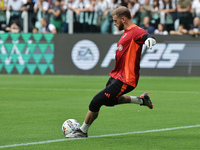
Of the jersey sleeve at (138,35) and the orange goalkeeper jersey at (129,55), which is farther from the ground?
the jersey sleeve at (138,35)

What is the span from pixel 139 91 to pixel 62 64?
283 inches

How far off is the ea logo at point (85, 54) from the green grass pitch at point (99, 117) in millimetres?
3496

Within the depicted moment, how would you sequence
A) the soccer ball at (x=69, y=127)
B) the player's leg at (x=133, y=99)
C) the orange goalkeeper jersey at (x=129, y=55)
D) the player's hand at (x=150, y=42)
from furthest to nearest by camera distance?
the player's leg at (x=133, y=99)
the soccer ball at (x=69, y=127)
the orange goalkeeper jersey at (x=129, y=55)
the player's hand at (x=150, y=42)

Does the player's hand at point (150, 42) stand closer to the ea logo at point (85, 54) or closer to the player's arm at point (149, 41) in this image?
the player's arm at point (149, 41)

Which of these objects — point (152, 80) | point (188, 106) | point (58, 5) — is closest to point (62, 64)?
point (58, 5)

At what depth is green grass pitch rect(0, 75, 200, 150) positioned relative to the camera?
808cm

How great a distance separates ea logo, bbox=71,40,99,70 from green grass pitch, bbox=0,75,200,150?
3496 mm

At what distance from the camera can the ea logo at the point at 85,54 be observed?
77.0 ft

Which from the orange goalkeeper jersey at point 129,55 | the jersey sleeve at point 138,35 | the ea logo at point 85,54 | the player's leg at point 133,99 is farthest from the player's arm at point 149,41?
the ea logo at point 85,54

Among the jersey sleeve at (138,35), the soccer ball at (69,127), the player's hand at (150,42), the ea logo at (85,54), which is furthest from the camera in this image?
the ea logo at (85,54)

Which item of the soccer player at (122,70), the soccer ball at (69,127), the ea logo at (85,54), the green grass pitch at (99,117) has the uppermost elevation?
the soccer player at (122,70)

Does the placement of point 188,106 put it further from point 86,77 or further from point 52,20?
point 52,20

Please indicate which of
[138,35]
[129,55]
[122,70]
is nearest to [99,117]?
[122,70]

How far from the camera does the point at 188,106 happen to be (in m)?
13.4
